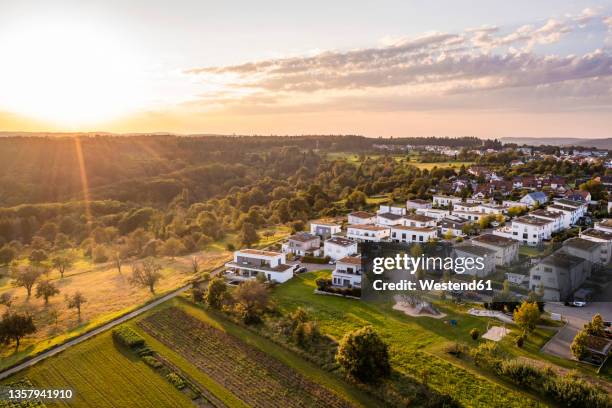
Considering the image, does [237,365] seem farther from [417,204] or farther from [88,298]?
[417,204]

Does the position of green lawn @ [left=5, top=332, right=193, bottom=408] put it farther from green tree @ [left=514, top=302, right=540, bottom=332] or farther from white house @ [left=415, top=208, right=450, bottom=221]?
white house @ [left=415, top=208, right=450, bottom=221]

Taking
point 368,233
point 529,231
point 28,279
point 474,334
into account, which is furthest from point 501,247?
point 28,279

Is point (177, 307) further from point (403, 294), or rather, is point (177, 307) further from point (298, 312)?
point (403, 294)

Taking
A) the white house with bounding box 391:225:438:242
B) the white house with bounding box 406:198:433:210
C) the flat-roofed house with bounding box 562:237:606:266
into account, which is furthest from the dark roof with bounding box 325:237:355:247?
the white house with bounding box 406:198:433:210

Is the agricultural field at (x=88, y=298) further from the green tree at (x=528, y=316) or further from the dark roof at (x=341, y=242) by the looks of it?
the green tree at (x=528, y=316)

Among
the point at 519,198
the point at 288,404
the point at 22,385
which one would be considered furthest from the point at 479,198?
the point at 22,385
